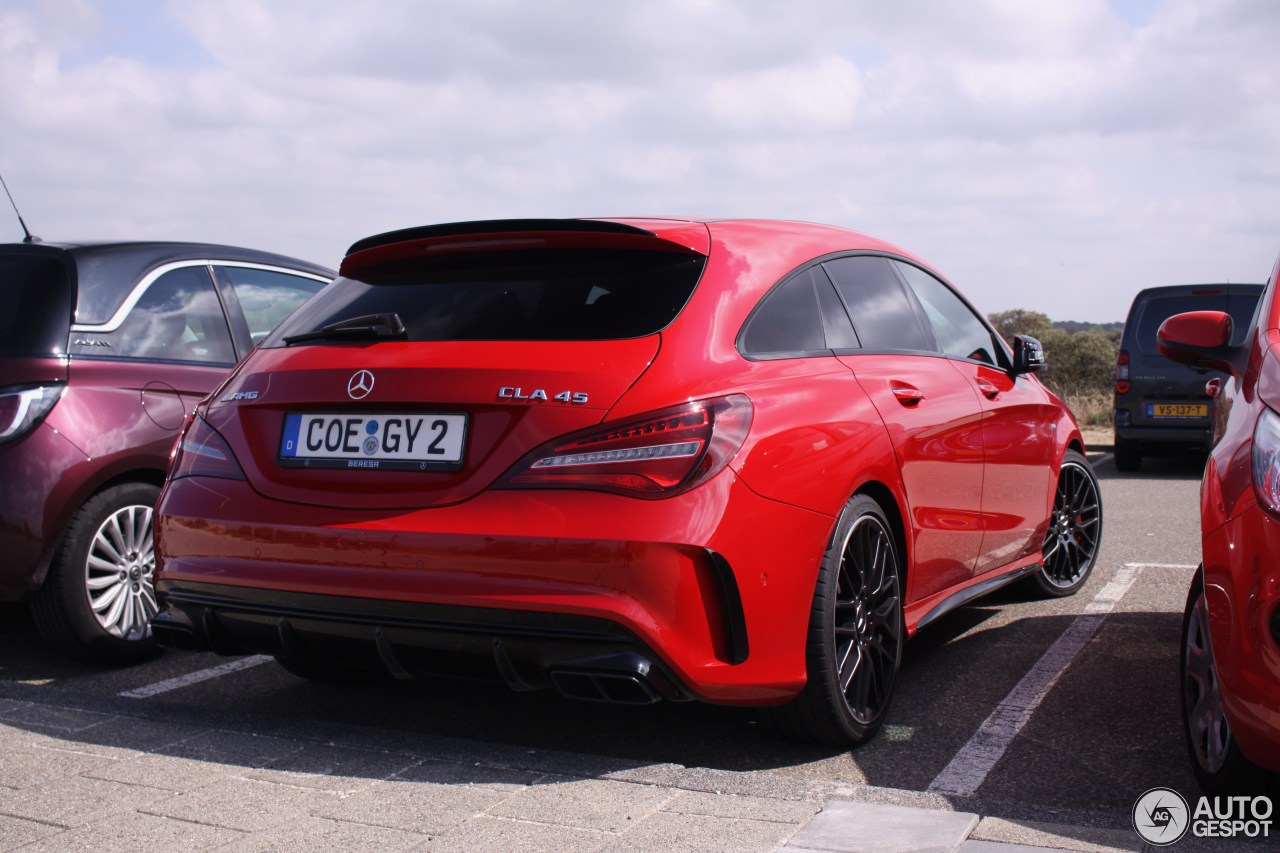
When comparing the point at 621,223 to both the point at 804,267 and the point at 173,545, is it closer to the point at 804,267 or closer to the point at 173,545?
the point at 804,267

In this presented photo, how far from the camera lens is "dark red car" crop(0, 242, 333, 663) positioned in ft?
15.5

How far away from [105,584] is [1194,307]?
37.1ft

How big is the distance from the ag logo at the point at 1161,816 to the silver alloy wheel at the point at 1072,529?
8.49ft

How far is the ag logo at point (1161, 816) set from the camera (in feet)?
9.93

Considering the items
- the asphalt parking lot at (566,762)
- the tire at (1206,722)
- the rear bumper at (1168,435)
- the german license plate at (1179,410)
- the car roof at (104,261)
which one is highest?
the car roof at (104,261)

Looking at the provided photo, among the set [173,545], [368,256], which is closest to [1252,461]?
[368,256]

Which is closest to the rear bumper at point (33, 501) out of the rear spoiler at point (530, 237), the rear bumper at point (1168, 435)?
the rear spoiler at point (530, 237)

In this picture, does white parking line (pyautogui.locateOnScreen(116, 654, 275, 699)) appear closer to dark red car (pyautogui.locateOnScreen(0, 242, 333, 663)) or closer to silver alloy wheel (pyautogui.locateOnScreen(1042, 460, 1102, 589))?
dark red car (pyautogui.locateOnScreen(0, 242, 333, 663))

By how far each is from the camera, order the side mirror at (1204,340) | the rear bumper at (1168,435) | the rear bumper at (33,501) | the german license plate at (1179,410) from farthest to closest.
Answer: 1. the german license plate at (1179,410)
2. the rear bumper at (1168,435)
3. the rear bumper at (33,501)
4. the side mirror at (1204,340)

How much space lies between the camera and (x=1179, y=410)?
13.3 meters

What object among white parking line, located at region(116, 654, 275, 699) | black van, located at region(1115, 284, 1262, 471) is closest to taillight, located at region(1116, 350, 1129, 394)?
black van, located at region(1115, 284, 1262, 471)

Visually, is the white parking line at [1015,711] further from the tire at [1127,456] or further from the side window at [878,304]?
the tire at [1127,456]

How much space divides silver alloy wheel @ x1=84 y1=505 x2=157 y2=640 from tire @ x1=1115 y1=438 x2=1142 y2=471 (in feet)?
35.7

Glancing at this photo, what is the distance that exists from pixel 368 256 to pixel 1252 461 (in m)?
2.50
